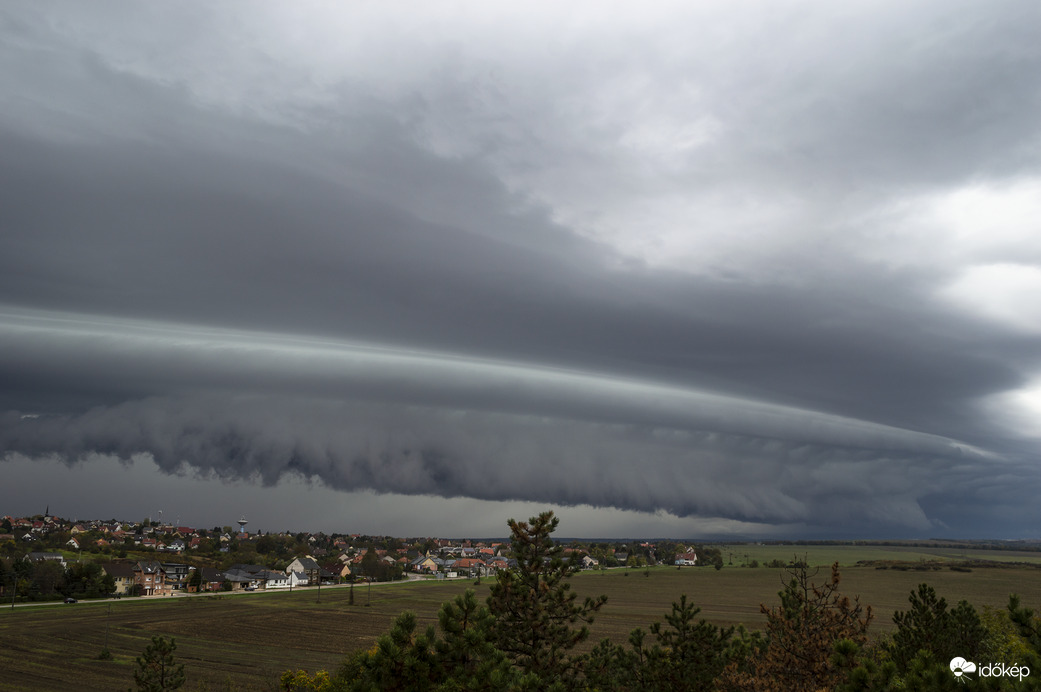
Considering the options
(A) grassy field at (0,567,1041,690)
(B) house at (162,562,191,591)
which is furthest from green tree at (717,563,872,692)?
(B) house at (162,562,191,591)

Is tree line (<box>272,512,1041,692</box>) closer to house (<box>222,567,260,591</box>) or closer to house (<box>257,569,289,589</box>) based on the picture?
house (<box>222,567,260,591</box>)

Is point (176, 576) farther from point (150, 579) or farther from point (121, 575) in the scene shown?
point (121, 575)

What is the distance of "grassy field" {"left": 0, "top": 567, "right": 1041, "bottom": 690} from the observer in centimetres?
6238

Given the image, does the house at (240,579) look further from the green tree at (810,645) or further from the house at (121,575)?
the green tree at (810,645)

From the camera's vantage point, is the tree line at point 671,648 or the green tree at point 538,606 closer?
the tree line at point 671,648

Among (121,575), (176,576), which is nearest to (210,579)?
(176,576)

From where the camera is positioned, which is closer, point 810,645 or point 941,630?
point 810,645

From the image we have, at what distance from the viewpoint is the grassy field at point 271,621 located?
62375 mm

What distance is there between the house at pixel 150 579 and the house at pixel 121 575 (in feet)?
4.19

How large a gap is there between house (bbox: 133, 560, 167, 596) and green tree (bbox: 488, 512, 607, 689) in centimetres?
15182

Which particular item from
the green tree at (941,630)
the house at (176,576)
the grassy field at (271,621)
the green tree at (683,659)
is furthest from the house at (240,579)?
the green tree at (941,630)

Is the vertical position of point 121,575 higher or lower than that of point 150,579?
higher

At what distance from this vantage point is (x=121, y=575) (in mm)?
145750

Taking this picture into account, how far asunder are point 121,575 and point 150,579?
23.8 feet
